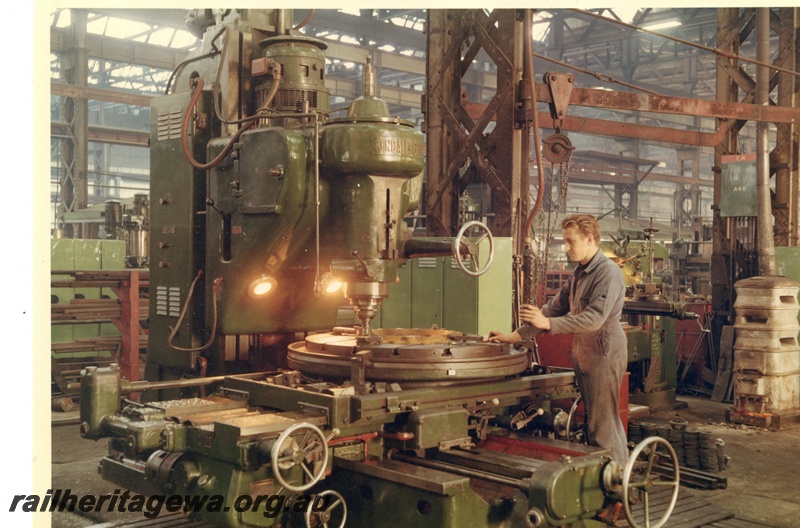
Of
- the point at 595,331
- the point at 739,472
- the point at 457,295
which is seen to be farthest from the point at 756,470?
the point at 595,331

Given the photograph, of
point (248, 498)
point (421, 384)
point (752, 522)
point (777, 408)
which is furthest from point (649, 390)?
point (248, 498)

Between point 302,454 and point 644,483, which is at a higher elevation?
point 302,454

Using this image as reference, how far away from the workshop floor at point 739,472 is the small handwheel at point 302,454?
1.63m

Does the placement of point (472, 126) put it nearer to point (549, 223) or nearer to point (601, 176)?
point (549, 223)

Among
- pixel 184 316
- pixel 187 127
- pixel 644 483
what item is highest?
pixel 187 127

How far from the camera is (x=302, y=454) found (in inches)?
97.7

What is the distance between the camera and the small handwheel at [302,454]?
2.38 m

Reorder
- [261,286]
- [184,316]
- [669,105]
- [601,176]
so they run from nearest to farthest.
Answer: [261,286]
[184,316]
[669,105]
[601,176]

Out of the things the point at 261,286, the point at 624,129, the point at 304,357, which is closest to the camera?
the point at 304,357

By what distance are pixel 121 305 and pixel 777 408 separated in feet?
18.0

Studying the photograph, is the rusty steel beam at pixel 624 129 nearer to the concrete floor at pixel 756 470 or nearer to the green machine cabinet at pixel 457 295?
the green machine cabinet at pixel 457 295

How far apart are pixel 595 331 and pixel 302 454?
1410 millimetres

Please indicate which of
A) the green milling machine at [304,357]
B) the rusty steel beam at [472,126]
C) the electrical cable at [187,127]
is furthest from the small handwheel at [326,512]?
the rusty steel beam at [472,126]

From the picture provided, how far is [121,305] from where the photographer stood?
23.2 ft
